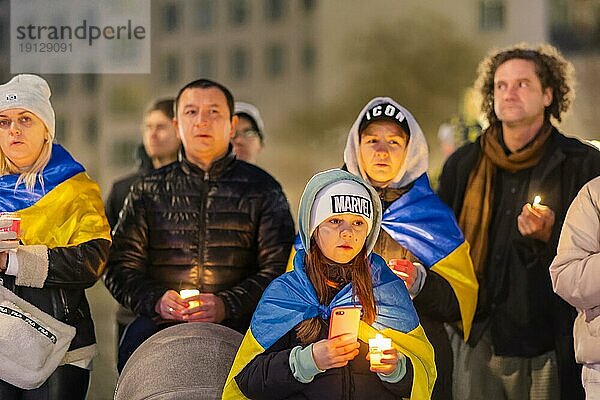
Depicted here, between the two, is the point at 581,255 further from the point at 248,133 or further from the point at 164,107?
the point at 164,107

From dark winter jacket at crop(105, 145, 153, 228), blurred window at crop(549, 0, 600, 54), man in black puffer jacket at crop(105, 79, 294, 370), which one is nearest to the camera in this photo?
man in black puffer jacket at crop(105, 79, 294, 370)

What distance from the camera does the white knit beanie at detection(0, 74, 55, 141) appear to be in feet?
17.8

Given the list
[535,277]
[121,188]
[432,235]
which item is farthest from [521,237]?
[121,188]

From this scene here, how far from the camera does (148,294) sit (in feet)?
18.5

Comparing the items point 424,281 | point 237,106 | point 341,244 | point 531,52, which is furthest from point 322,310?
point 237,106

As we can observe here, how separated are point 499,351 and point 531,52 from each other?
4.90ft

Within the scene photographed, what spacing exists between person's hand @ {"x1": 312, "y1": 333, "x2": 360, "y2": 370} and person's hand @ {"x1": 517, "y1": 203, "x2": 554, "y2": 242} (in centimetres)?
151

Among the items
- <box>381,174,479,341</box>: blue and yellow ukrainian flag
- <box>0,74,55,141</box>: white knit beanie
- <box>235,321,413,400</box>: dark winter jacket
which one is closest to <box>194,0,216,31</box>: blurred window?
<box>0,74,55,141</box>: white knit beanie

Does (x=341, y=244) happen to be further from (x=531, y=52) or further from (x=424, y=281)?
(x=531, y=52)

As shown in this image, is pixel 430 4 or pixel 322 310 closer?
pixel 322 310

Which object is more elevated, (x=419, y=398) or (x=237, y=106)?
(x=237, y=106)

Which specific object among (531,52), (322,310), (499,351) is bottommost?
(499,351)

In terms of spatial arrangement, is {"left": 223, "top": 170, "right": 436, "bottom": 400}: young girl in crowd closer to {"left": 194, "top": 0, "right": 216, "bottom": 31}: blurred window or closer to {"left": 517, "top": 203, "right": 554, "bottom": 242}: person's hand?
{"left": 517, "top": 203, "right": 554, "bottom": 242}: person's hand

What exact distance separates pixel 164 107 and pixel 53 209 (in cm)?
171
